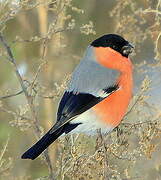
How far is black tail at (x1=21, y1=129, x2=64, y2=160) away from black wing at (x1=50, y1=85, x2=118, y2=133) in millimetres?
47

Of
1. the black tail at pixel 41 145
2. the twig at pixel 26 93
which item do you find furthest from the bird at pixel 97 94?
the twig at pixel 26 93

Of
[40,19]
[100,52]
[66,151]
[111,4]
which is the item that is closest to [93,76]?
[100,52]

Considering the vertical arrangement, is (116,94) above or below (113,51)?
below

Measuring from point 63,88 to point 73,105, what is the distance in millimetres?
422

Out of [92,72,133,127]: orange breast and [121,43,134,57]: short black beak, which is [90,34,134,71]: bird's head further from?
[92,72,133,127]: orange breast

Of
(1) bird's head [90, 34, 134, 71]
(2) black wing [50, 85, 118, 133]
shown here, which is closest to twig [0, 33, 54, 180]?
(2) black wing [50, 85, 118, 133]

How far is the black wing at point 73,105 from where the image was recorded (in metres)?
2.58

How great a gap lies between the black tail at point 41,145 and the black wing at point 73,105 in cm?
5

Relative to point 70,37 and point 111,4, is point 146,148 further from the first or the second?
point 111,4

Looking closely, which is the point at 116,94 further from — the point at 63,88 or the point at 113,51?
the point at 63,88

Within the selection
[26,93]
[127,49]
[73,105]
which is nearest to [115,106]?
[73,105]

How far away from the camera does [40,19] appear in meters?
3.83

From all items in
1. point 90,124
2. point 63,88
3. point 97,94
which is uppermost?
point 63,88

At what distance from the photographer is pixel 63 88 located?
87.4 inches
